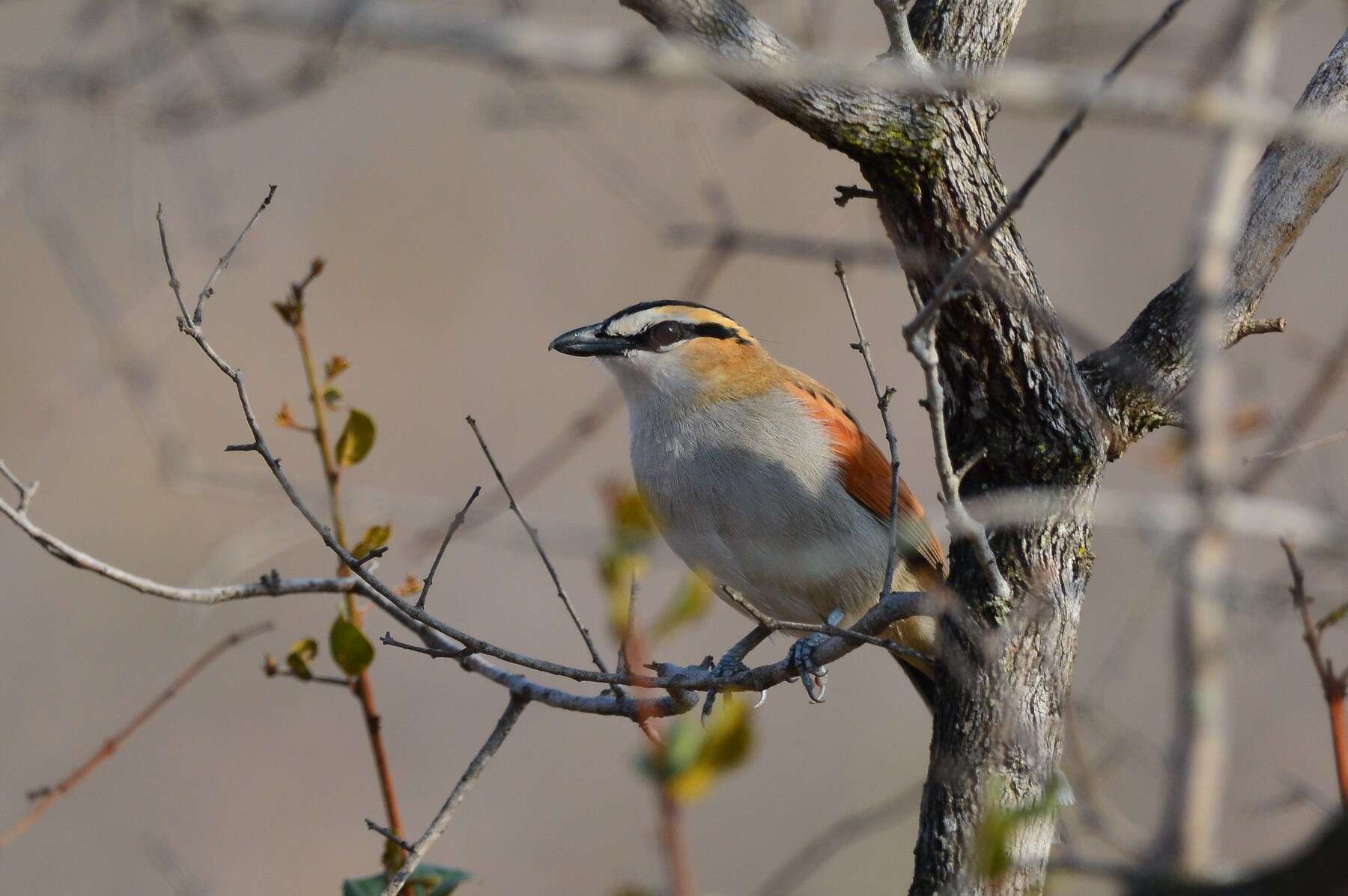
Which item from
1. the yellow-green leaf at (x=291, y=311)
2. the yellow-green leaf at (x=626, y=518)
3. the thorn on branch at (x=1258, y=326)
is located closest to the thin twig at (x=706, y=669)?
the yellow-green leaf at (x=626, y=518)

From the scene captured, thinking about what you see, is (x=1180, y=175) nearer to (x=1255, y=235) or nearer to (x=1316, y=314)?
(x=1316, y=314)

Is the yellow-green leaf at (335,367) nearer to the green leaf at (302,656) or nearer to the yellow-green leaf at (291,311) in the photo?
the yellow-green leaf at (291,311)

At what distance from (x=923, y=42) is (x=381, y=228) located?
8858mm

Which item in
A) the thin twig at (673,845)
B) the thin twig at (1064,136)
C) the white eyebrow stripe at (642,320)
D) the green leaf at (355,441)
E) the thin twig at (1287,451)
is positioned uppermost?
the white eyebrow stripe at (642,320)

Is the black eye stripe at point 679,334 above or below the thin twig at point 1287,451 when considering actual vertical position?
above

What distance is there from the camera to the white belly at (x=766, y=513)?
4582 millimetres

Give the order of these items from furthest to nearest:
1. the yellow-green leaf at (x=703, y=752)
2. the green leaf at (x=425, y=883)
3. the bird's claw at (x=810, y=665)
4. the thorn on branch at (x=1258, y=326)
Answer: the bird's claw at (x=810, y=665) < the thorn on branch at (x=1258, y=326) < the green leaf at (x=425, y=883) < the yellow-green leaf at (x=703, y=752)

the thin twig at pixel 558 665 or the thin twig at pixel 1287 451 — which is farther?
the thin twig at pixel 558 665

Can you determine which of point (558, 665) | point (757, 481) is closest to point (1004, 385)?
point (558, 665)

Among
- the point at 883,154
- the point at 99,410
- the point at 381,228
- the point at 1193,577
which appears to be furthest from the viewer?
the point at 381,228

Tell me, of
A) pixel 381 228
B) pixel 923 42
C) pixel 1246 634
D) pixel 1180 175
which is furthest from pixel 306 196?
pixel 1246 634

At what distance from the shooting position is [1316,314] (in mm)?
10406

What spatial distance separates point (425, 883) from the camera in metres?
3.23

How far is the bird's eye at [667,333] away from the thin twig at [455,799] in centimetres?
198
